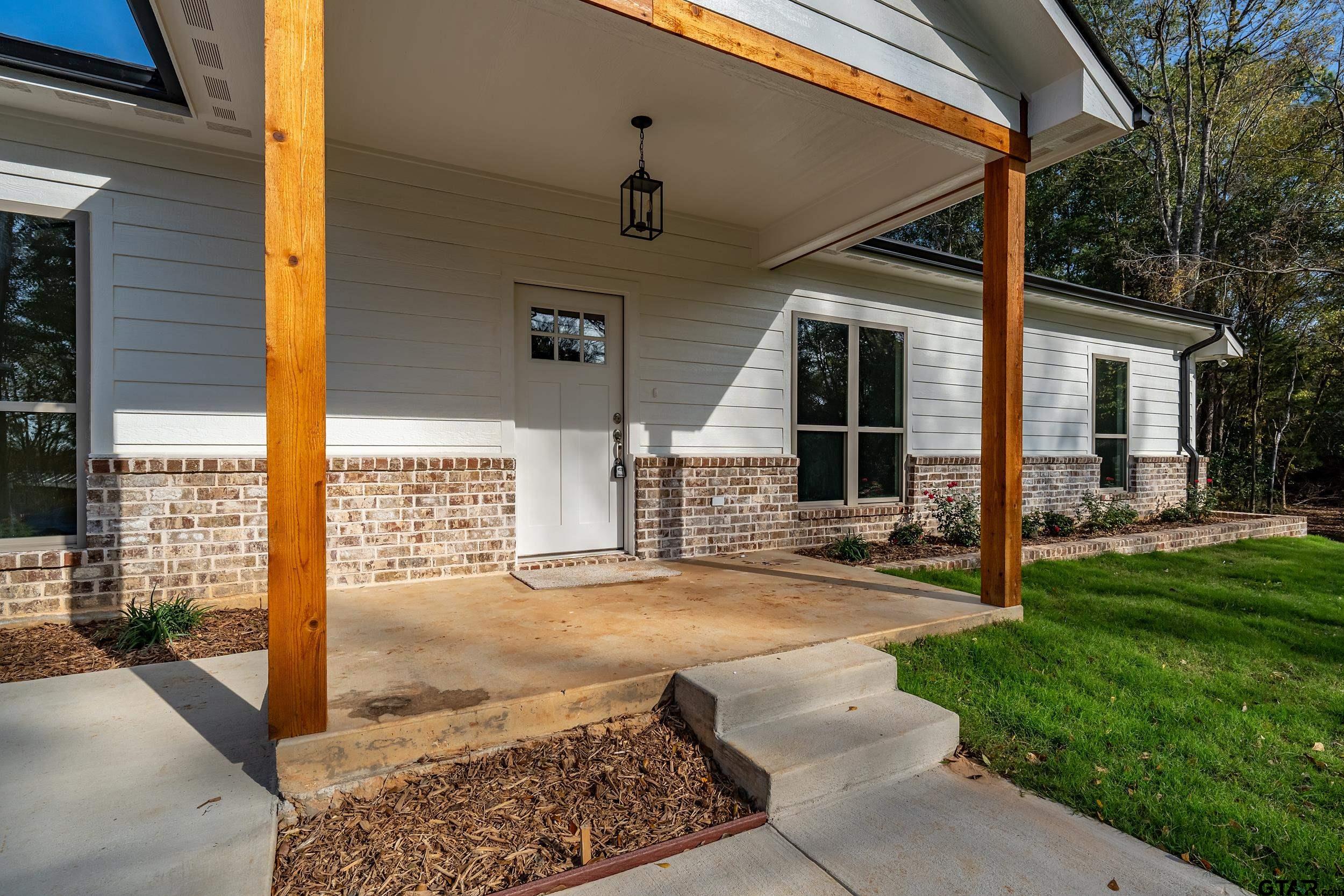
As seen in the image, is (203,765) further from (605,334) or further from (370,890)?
(605,334)

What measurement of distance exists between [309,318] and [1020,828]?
8.72 feet

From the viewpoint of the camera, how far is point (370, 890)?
1596mm

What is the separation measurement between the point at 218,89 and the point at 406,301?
141 cm

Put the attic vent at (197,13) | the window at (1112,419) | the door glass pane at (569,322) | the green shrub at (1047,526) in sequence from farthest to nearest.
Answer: the window at (1112,419)
the green shrub at (1047,526)
the door glass pane at (569,322)
the attic vent at (197,13)

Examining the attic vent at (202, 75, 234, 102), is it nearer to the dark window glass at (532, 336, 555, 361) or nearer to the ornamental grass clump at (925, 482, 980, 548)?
the dark window glass at (532, 336, 555, 361)

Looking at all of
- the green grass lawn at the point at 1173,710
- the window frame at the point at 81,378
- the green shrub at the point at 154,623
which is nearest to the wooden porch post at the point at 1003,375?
the green grass lawn at the point at 1173,710

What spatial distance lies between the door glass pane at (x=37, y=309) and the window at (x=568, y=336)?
2588 mm

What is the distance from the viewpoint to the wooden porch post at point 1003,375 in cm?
358

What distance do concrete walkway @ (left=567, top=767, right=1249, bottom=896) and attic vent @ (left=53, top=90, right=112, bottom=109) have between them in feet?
13.6

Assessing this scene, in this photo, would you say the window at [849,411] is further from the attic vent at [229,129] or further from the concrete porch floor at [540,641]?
the attic vent at [229,129]

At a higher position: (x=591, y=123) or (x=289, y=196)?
(x=591, y=123)

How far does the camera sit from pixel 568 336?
4812mm

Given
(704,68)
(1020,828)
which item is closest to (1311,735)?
(1020,828)

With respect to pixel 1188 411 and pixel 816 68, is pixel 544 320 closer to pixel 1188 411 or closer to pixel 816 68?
pixel 816 68
